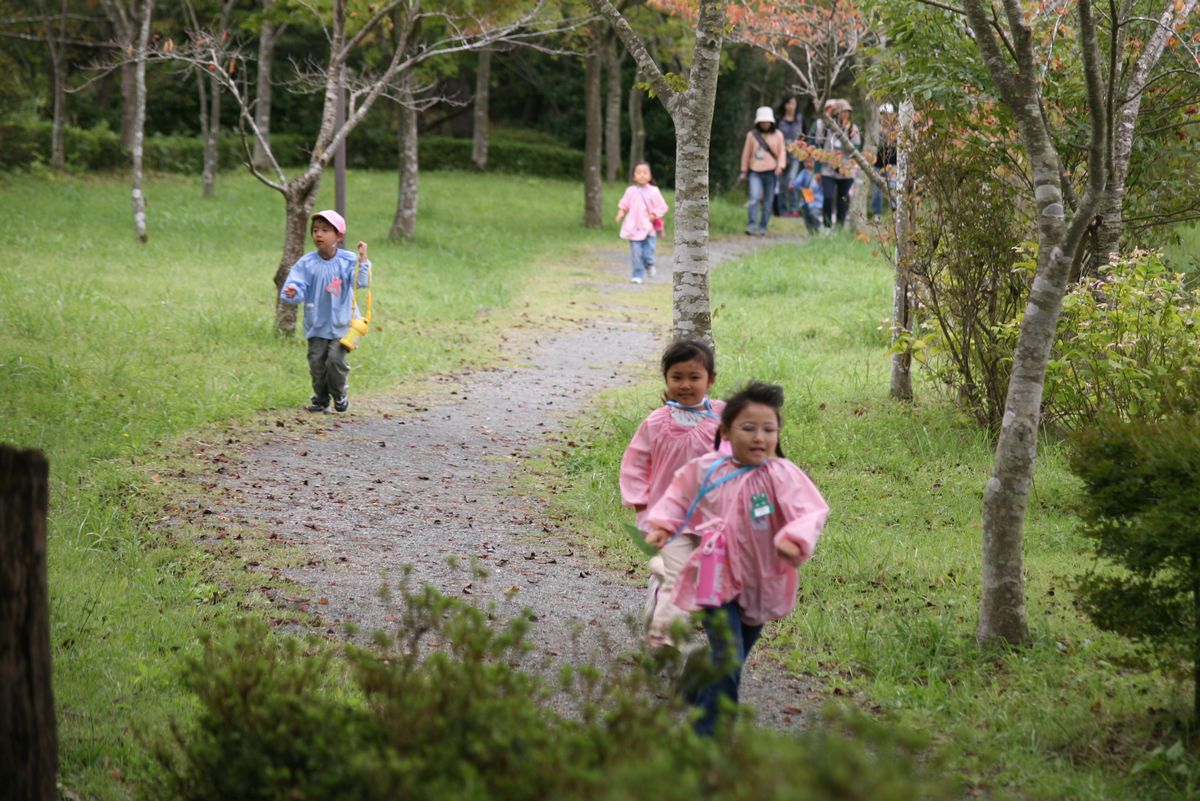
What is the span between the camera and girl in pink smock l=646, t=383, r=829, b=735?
440 centimetres

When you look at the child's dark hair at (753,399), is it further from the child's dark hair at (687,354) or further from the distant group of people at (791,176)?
the distant group of people at (791,176)

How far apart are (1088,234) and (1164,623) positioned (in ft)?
17.4

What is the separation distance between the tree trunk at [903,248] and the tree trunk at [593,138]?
609 inches

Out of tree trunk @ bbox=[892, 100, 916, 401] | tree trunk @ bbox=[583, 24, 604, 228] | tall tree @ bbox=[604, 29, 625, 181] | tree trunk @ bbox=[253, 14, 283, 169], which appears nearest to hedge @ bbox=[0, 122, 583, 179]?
tree trunk @ bbox=[253, 14, 283, 169]

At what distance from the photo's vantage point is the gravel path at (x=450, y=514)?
19.7 feet

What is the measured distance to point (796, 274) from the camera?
1942cm

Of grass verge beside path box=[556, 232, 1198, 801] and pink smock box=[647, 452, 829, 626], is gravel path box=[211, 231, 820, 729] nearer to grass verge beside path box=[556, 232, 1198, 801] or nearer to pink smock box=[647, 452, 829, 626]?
grass verge beside path box=[556, 232, 1198, 801]

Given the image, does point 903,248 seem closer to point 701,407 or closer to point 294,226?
point 701,407

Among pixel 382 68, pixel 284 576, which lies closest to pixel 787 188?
pixel 382 68

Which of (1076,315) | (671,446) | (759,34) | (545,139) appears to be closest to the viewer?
(671,446)

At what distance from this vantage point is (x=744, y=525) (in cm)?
447

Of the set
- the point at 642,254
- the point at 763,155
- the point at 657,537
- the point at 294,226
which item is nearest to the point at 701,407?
the point at 657,537

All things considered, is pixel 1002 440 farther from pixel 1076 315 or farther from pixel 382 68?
pixel 382 68

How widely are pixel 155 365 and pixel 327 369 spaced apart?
1980 millimetres
